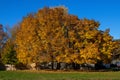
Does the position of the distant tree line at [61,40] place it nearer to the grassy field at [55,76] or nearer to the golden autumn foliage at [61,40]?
the golden autumn foliage at [61,40]

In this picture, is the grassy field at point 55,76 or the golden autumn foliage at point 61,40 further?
the golden autumn foliage at point 61,40

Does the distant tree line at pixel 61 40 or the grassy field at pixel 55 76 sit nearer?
the grassy field at pixel 55 76

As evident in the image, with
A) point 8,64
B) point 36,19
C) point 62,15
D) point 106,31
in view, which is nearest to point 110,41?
point 106,31

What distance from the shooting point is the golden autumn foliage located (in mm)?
64500

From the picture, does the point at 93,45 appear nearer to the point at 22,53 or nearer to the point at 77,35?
the point at 77,35

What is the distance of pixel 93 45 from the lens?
64438mm

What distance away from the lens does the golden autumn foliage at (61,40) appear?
64500mm

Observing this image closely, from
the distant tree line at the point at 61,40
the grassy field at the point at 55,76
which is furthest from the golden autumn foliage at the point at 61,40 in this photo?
the grassy field at the point at 55,76

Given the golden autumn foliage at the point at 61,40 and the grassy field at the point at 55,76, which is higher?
the golden autumn foliage at the point at 61,40

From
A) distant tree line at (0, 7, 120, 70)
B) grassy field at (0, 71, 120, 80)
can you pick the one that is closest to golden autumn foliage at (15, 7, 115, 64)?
distant tree line at (0, 7, 120, 70)

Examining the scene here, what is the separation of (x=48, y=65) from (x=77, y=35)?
14115 mm

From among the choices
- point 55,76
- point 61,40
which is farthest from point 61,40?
point 55,76

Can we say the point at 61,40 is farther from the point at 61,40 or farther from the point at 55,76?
the point at 55,76

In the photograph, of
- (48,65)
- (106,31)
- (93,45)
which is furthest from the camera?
(48,65)
